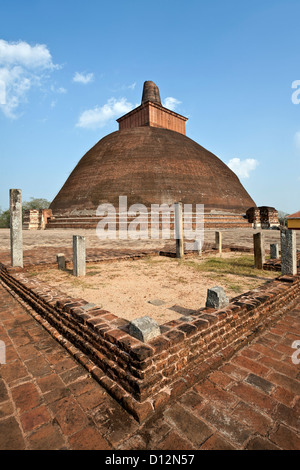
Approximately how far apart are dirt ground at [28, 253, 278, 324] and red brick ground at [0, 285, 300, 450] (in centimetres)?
92

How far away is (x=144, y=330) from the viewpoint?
6.23 feet

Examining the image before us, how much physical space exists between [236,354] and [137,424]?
46.9 inches

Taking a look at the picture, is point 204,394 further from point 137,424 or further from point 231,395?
point 137,424

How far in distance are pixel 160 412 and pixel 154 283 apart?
105 inches

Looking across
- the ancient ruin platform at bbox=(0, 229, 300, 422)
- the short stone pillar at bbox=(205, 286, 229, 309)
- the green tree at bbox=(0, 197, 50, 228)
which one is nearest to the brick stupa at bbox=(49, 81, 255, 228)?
the green tree at bbox=(0, 197, 50, 228)

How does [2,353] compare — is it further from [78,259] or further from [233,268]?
[233,268]

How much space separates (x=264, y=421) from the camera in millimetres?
1481

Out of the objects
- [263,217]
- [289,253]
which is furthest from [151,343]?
[263,217]

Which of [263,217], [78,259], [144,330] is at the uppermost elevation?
[263,217]

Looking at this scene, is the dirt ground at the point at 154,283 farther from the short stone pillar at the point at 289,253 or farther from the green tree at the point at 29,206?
the green tree at the point at 29,206

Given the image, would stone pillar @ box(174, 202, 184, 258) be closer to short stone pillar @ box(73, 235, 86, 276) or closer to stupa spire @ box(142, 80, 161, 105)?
short stone pillar @ box(73, 235, 86, 276)

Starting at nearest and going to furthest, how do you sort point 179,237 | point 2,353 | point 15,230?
point 2,353 < point 15,230 < point 179,237

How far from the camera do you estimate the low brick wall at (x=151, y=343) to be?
5.49 ft

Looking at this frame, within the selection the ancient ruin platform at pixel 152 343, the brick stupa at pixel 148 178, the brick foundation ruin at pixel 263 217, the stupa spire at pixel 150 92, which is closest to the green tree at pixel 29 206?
the brick stupa at pixel 148 178
